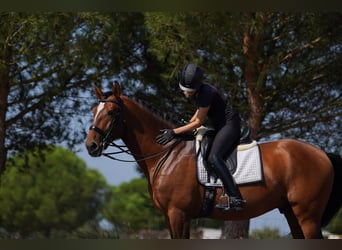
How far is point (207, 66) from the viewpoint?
467 inches

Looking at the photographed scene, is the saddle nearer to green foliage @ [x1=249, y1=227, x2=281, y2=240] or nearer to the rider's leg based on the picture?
the rider's leg

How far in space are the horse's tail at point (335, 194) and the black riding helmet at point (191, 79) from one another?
168cm

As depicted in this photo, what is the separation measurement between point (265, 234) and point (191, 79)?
7.77m

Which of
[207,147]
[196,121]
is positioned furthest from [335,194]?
[196,121]

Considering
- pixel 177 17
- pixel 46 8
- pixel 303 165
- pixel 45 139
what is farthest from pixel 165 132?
pixel 45 139

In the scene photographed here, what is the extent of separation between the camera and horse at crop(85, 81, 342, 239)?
23.4 ft

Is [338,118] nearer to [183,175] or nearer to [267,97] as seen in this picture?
[267,97]

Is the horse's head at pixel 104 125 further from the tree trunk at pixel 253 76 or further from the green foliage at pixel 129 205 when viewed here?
the green foliage at pixel 129 205

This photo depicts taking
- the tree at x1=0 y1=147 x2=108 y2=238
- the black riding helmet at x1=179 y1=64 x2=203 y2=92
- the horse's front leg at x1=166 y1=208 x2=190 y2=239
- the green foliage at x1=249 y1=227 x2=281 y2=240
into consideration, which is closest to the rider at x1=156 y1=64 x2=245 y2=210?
the black riding helmet at x1=179 y1=64 x2=203 y2=92

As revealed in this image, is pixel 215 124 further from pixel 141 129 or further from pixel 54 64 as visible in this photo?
pixel 54 64

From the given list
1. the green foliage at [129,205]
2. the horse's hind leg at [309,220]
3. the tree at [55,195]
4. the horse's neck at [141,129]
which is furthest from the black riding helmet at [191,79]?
the green foliage at [129,205]

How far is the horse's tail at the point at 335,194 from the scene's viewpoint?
7.54 m

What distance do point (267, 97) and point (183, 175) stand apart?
524cm

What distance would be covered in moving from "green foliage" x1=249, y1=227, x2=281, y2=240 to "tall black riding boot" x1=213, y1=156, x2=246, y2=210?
6.68m
